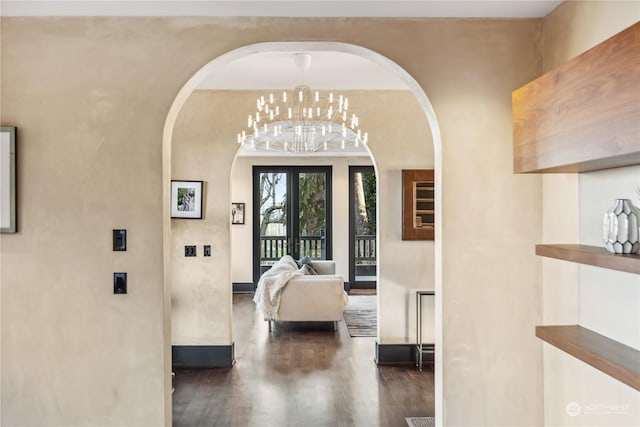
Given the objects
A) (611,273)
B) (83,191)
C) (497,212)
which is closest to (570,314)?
(611,273)

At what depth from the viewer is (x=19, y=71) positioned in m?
2.57

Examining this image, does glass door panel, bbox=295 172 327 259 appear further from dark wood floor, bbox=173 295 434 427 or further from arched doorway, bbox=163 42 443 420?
arched doorway, bbox=163 42 443 420

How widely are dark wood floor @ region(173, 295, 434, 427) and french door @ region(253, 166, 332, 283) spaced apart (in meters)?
3.87

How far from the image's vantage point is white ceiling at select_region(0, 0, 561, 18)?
242cm

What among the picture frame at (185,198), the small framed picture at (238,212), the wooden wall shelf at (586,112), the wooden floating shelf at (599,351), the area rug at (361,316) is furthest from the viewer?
the small framed picture at (238,212)

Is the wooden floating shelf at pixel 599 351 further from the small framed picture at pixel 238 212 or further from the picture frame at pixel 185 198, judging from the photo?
the small framed picture at pixel 238 212

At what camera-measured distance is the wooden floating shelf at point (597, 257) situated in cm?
152

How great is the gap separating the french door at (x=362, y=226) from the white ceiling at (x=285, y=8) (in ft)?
22.3

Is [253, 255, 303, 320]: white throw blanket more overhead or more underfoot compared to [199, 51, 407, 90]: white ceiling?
more underfoot

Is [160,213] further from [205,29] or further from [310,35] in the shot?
[310,35]

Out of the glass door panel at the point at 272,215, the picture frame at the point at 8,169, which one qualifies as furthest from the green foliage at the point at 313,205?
the picture frame at the point at 8,169

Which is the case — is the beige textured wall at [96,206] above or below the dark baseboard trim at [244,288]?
above

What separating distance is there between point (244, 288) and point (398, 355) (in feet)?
17.3

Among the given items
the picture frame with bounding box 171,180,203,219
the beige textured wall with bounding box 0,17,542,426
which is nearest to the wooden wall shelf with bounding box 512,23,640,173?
the beige textured wall with bounding box 0,17,542,426
